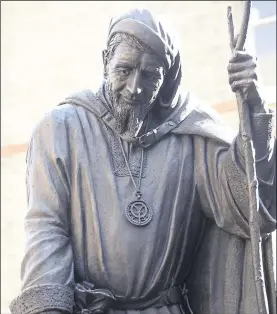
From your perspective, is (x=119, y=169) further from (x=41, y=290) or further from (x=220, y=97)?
(x=220, y=97)

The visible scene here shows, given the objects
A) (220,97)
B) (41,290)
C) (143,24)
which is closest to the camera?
(41,290)

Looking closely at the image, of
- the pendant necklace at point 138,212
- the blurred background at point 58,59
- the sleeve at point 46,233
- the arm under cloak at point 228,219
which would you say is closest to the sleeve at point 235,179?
the arm under cloak at point 228,219

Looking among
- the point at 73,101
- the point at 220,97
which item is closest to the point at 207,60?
the point at 220,97

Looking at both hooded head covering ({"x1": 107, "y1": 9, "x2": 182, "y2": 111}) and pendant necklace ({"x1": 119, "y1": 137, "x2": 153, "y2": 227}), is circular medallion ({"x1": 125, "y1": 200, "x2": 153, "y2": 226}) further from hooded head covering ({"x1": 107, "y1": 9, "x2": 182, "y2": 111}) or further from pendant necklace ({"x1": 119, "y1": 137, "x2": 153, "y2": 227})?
hooded head covering ({"x1": 107, "y1": 9, "x2": 182, "y2": 111})

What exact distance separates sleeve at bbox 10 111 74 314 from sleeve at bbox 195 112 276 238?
1.71ft

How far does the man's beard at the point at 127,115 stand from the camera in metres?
4.54

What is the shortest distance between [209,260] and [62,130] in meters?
0.72

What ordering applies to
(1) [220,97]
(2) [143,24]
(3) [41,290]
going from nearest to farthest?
1. (3) [41,290]
2. (2) [143,24]
3. (1) [220,97]

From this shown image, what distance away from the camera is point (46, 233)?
4410mm

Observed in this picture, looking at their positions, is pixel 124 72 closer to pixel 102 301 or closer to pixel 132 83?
pixel 132 83

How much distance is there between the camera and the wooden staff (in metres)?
4.27

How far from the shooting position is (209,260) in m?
4.68

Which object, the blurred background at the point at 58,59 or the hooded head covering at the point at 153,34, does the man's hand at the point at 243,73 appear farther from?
the blurred background at the point at 58,59

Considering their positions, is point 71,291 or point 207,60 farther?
point 207,60
